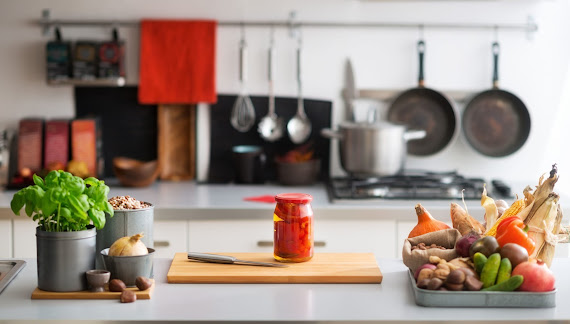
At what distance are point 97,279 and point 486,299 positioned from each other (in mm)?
835

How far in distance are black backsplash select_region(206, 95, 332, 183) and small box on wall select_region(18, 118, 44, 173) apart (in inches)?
31.0

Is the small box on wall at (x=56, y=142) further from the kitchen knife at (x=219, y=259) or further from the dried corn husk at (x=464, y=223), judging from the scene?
the dried corn husk at (x=464, y=223)

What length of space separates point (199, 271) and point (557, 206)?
0.86m

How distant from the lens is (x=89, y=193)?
1.63 metres

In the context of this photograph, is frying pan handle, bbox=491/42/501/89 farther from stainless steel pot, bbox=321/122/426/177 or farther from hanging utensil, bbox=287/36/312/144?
hanging utensil, bbox=287/36/312/144

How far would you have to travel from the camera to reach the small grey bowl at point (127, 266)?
5.57 feet

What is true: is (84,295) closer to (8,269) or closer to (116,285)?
(116,285)

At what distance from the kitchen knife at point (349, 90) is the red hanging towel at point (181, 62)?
615mm

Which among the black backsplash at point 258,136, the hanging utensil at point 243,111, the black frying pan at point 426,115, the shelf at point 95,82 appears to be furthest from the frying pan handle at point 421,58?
the shelf at point 95,82

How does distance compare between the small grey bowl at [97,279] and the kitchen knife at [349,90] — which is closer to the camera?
the small grey bowl at [97,279]

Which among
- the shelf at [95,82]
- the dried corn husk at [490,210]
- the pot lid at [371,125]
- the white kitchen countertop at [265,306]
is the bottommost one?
the white kitchen countertop at [265,306]

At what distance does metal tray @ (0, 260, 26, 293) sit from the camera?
1771mm

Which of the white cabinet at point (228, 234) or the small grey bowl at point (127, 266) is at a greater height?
the small grey bowl at point (127, 266)

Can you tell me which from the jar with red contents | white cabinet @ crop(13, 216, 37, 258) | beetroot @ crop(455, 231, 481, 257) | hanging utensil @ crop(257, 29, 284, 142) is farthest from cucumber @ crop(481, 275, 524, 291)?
hanging utensil @ crop(257, 29, 284, 142)
